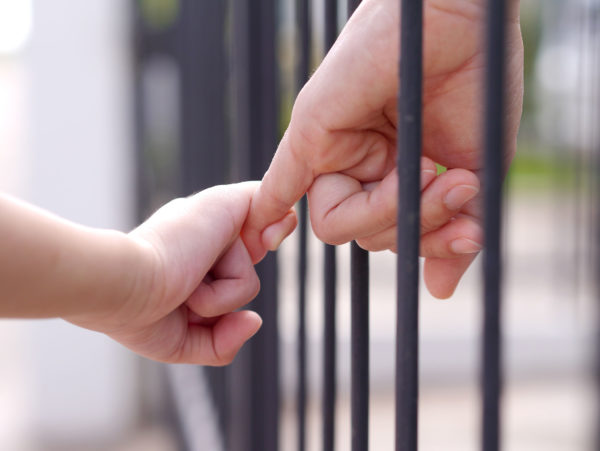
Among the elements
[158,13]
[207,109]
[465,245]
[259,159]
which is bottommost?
[465,245]

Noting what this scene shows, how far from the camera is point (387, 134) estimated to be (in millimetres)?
685

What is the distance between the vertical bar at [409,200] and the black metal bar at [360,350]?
129mm

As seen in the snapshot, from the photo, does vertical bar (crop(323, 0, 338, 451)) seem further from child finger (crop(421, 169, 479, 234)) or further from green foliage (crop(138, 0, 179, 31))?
green foliage (crop(138, 0, 179, 31))

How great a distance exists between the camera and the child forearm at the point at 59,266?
582mm

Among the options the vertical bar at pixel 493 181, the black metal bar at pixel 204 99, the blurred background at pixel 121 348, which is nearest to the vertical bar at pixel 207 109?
the black metal bar at pixel 204 99

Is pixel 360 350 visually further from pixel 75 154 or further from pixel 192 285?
pixel 75 154

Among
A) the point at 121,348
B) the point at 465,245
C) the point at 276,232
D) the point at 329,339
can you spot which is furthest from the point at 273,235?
the point at 121,348

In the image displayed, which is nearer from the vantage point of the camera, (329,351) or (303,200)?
(329,351)

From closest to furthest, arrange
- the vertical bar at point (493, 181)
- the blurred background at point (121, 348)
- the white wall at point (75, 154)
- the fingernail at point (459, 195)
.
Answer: the vertical bar at point (493, 181) → the fingernail at point (459, 195) → the blurred background at point (121, 348) → the white wall at point (75, 154)

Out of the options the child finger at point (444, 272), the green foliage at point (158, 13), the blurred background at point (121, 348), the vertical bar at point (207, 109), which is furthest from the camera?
the green foliage at point (158, 13)

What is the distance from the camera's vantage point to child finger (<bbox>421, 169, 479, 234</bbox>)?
56cm

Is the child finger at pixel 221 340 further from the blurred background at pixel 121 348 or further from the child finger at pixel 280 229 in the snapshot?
the blurred background at pixel 121 348

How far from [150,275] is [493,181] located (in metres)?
0.37

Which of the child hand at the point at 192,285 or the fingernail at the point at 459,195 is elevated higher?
the fingernail at the point at 459,195
